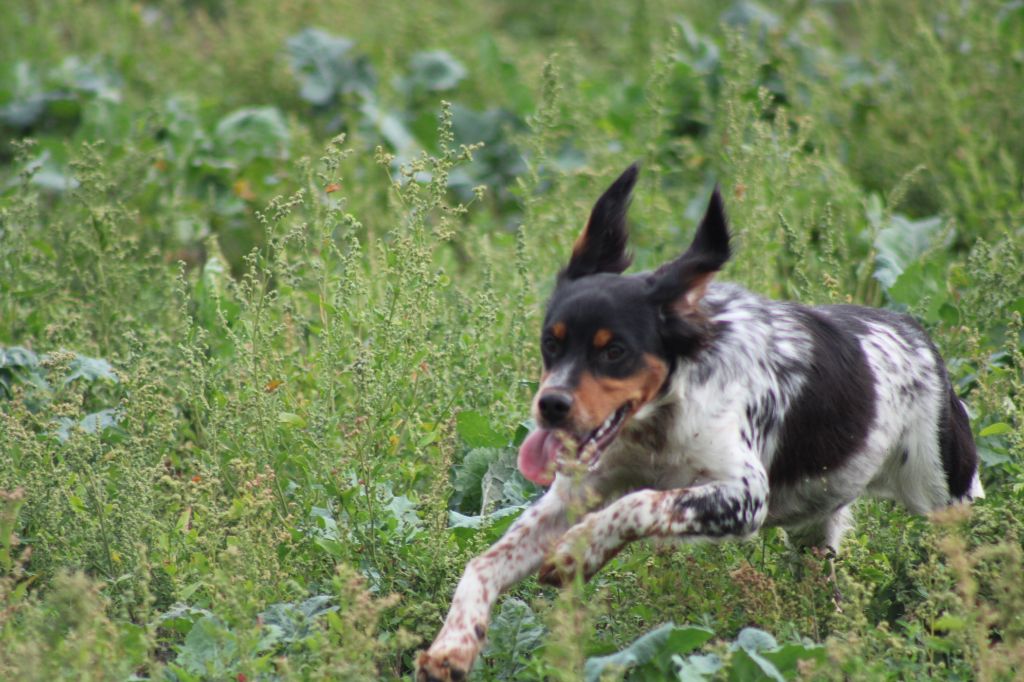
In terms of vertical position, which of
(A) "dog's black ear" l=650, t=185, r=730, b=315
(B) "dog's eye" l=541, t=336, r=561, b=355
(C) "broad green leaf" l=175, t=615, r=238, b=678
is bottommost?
(C) "broad green leaf" l=175, t=615, r=238, b=678

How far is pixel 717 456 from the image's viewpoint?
148 inches

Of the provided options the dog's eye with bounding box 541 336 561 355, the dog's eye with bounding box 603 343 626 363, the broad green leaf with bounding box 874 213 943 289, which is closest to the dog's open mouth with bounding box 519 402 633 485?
the dog's eye with bounding box 603 343 626 363

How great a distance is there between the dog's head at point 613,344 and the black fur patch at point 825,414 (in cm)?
43

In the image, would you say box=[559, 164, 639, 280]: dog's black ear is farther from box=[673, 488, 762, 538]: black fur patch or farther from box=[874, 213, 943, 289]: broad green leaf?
box=[874, 213, 943, 289]: broad green leaf

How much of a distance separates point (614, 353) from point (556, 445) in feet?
0.96

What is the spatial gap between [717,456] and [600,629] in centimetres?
65

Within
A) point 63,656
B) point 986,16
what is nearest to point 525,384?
point 63,656

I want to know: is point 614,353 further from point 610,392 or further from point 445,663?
point 445,663

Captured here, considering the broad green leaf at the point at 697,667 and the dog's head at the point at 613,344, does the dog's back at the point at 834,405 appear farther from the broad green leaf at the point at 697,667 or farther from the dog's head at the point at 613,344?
the broad green leaf at the point at 697,667

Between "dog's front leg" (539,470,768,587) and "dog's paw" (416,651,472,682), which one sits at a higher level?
"dog's front leg" (539,470,768,587)

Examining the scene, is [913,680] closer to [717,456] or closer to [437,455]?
[717,456]

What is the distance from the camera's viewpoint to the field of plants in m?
3.58

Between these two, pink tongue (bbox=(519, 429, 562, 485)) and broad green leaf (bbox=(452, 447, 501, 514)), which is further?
broad green leaf (bbox=(452, 447, 501, 514))

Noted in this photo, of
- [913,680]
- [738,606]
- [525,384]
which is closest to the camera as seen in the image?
[913,680]
